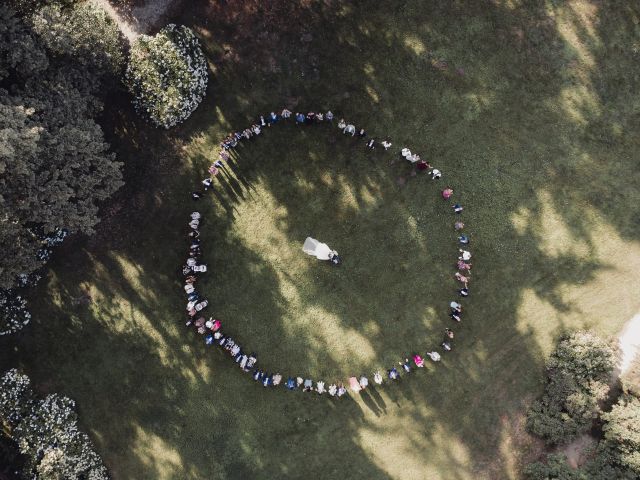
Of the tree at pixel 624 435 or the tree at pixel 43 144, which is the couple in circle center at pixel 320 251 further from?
the tree at pixel 624 435

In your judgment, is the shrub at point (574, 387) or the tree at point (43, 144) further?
the shrub at point (574, 387)

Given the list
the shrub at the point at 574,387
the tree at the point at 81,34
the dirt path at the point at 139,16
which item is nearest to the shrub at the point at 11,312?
the tree at the point at 81,34

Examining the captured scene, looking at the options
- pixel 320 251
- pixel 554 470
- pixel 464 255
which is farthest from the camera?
pixel 320 251

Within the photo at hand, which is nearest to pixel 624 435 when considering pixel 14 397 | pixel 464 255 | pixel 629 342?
pixel 629 342

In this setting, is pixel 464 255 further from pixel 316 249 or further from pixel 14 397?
pixel 14 397

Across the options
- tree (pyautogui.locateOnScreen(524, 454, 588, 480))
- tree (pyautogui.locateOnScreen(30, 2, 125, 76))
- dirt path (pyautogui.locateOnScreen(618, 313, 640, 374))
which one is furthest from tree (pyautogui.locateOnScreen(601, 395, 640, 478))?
tree (pyautogui.locateOnScreen(30, 2, 125, 76))

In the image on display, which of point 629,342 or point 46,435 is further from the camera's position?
point 629,342
